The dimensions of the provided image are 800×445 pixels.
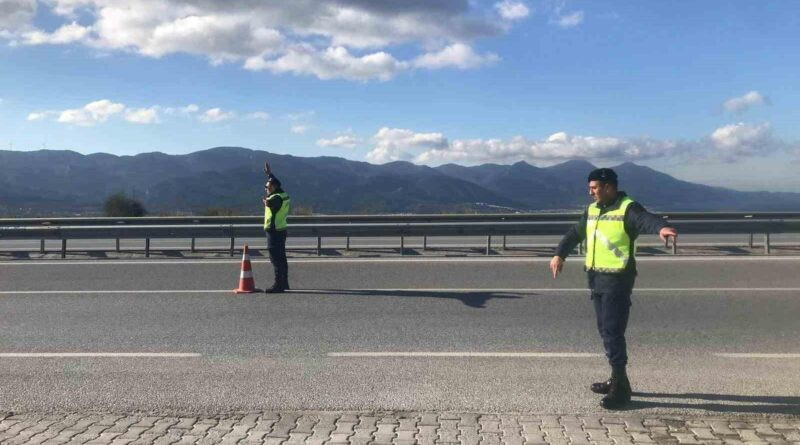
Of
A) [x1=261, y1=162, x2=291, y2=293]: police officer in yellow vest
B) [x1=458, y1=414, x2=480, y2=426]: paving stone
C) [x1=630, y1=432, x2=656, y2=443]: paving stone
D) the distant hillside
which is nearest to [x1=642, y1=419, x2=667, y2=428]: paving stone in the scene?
[x1=630, y1=432, x2=656, y2=443]: paving stone

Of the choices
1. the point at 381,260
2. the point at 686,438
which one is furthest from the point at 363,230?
the point at 686,438

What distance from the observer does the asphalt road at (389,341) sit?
5.39 metres

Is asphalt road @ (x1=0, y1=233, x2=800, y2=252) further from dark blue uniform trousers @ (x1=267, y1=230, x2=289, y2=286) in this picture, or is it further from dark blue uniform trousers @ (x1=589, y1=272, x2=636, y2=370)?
dark blue uniform trousers @ (x1=589, y1=272, x2=636, y2=370)

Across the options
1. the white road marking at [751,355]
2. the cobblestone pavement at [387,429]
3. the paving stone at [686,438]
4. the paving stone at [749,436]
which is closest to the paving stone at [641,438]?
the cobblestone pavement at [387,429]

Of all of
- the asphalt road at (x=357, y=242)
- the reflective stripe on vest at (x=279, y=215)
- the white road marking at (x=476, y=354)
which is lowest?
the white road marking at (x=476, y=354)

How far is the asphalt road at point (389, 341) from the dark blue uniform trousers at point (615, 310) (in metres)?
0.38

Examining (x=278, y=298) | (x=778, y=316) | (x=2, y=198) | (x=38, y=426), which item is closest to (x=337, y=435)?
(x=38, y=426)

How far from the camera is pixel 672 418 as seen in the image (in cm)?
487

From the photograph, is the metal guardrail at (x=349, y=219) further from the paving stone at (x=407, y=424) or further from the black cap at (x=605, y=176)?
the paving stone at (x=407, y=424)

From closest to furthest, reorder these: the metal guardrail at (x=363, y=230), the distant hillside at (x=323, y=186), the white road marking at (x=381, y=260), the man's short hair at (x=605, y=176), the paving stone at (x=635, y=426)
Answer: the paving stone at (x=635, y=426) → the man's short hair at (x=605, y=176) → the white road marking at (x=381, y=260) → the metal guardrail at (x=363, y=230) → the distant hillside at (x=323, y=186)

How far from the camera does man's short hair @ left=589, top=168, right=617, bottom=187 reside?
5.31 meters

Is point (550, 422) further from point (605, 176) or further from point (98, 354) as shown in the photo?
point (98, 354)

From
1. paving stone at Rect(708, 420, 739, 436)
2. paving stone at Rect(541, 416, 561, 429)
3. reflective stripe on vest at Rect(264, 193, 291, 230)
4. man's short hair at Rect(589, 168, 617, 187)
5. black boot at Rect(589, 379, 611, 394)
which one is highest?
man's short hair at Rect(589, 168, 617, 187)

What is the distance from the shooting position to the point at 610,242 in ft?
17.2
